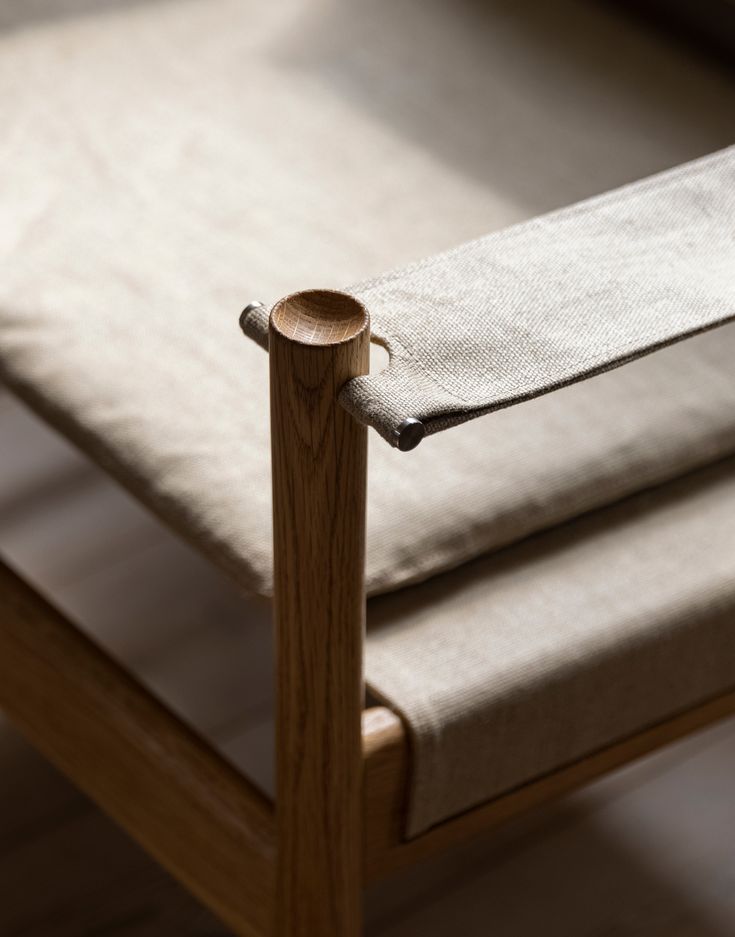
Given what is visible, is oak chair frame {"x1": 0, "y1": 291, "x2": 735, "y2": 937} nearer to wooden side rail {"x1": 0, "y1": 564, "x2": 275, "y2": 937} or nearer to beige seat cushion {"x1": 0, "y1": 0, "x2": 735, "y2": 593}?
wooden side rail {"x1": 0, "y1": 564, "x2": 275, "y2": 937}

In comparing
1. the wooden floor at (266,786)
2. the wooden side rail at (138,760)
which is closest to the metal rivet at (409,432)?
the wooden side rail at (138,760)

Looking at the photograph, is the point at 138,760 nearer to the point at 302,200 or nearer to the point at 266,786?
the point at 266,786

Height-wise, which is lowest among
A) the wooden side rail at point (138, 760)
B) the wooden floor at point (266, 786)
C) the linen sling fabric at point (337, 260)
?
the wooden floor at point (266, 786)

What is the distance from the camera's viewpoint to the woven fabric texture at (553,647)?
920 mm

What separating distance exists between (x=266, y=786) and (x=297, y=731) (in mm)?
499

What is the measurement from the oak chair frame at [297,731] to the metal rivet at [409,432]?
37 millimetres

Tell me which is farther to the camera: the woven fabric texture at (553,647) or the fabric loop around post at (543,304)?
the woven fabric texture at (553,647)

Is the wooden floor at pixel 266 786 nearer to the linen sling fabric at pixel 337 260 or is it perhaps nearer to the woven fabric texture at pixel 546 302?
the linen sling fabric at pixel 337 260

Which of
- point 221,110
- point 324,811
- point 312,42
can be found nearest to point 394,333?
point 324,811

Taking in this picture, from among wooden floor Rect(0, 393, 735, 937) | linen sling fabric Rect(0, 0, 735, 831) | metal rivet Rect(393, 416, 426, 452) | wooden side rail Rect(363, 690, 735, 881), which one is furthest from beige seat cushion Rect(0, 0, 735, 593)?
wooden floor Rect(0, 393, 735, 937)

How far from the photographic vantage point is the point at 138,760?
1.04 meters

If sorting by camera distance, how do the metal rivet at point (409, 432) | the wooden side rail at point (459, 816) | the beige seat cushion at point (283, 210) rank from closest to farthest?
the metal rivet at point (409, 432), the wooden side rail at point (459, 816), the beige seat cushion at point (283, 210)

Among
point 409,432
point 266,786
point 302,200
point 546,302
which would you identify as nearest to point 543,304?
point 546,302

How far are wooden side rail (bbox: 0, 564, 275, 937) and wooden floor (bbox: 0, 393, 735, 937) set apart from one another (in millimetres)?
193
